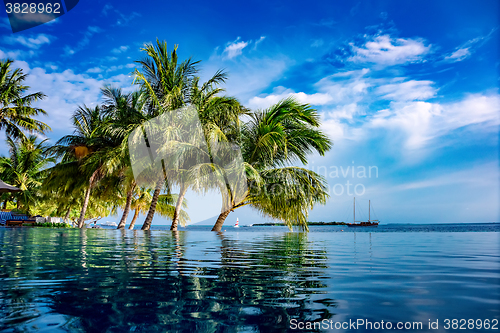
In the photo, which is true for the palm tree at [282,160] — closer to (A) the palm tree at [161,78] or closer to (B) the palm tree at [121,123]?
(A) the palm tree at [161,78]

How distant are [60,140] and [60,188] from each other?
3.12 metres

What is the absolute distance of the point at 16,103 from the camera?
21.3 meters

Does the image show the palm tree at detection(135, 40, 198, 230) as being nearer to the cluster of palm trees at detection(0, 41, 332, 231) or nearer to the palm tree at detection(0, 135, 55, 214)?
the cluster of palm trees at detection(0, 41, 332, 231)

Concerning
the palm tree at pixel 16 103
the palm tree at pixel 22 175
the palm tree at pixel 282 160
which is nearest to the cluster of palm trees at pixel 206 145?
the palm tree at pixel 282 160

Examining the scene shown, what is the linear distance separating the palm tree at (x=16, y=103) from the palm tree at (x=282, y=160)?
629 inches

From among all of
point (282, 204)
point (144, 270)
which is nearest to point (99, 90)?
point (282, 204)

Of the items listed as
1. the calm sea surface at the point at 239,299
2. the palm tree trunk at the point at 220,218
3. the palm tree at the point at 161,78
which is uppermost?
the palm tree at the point at 161,78

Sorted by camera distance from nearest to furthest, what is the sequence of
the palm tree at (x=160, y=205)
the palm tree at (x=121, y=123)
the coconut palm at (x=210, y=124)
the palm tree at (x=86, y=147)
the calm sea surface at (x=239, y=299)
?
1. the calm sea surface at (x=239, y=299)
2. the coconut palm at (x=210, y=124)
3. the palm tree at (x=121, y=123)
4. the palm tree at (x=86, y=147)
5. the palm tree at (x=160, y=205)

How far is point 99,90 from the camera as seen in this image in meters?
18.4

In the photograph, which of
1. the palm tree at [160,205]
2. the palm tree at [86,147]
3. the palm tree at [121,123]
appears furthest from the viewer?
the palm tree at [160,205]

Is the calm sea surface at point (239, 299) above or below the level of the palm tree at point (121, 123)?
below

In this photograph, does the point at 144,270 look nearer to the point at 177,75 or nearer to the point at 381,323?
the point at 381,323

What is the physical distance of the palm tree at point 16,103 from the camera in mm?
20781

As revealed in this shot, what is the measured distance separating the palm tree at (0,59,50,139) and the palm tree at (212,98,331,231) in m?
16.0
